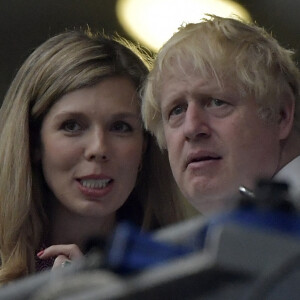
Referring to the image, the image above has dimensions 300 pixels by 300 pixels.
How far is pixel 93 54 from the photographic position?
6.68 ft

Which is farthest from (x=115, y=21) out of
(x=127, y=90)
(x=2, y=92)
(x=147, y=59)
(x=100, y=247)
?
(x=100, y=247)

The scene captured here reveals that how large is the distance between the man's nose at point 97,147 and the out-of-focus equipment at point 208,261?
122 cm

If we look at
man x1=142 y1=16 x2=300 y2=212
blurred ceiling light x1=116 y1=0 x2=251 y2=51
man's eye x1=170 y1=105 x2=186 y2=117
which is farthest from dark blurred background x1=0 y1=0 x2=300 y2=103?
man's eye x1=170 y1=105 x2=186 y2=117

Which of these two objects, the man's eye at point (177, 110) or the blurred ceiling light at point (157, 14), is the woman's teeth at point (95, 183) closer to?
the man's eye at point (177, 110)

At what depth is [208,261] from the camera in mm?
556

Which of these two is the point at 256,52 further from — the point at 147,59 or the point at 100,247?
the point at 100,247

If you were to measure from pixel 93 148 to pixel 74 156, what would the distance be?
1.9 inches

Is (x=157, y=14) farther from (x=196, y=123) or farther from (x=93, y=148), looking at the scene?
(x=196, y=123)

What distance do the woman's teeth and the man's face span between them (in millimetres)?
267

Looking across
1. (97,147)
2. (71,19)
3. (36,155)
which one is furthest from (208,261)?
(71,19)

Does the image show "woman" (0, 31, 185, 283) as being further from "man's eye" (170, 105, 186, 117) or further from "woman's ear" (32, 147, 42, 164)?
"man's eye" (170, 105, 186, 117)

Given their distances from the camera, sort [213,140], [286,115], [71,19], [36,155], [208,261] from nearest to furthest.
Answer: [208,261], [213,140], [286,115], [36,155], [71,19]

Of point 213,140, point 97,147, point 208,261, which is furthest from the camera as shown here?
point 97,147

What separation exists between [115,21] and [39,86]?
67.9 inches
